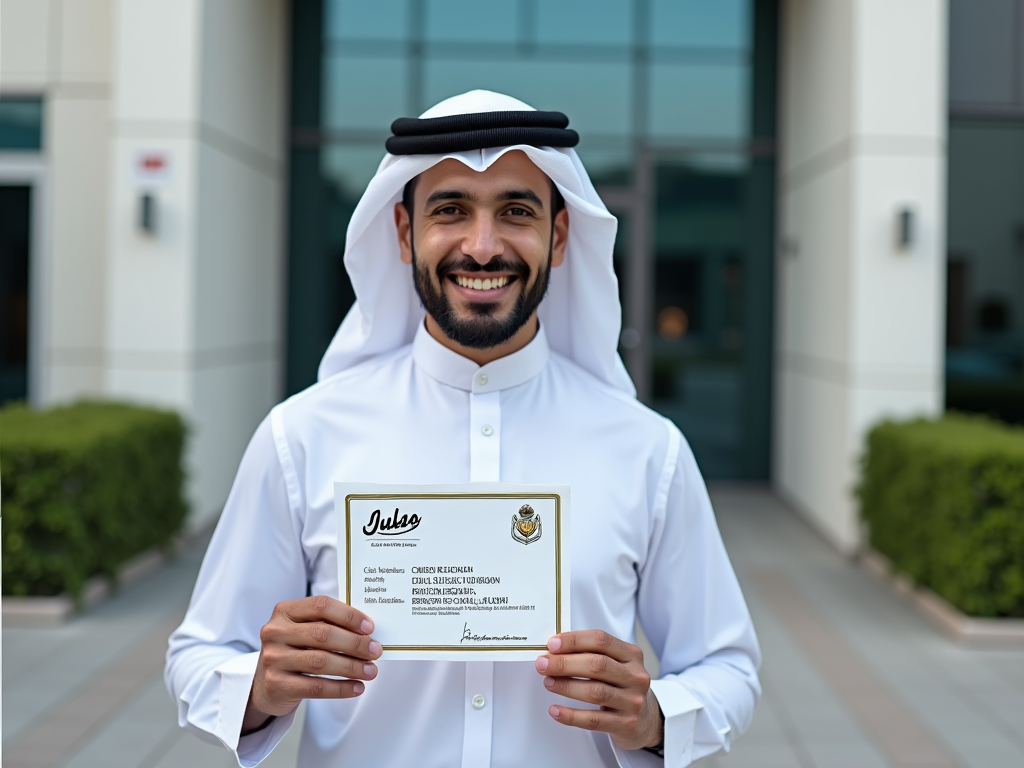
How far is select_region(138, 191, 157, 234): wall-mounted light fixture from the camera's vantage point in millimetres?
7480

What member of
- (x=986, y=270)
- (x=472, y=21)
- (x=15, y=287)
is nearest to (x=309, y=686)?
(x=15, y=287)

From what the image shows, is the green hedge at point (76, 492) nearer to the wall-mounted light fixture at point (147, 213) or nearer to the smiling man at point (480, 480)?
the wall-mounted light fixture at point (147, 213)

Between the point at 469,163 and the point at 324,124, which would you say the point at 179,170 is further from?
the point at 469,163

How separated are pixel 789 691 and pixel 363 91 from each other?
23.4 feet

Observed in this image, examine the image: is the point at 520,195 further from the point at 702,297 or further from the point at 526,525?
the point at 702,297

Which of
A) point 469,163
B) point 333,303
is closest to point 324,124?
point 333,303

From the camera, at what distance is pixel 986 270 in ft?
29.3

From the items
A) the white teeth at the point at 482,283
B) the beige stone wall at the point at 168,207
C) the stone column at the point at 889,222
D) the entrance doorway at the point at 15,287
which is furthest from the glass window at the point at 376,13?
the white teeth at the point at 482,283

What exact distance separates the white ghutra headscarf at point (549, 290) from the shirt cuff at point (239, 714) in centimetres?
57

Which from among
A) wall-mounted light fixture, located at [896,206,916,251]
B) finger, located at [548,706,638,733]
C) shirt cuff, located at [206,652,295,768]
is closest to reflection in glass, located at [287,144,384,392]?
wall-mounted light fixture, located at [896,206,916,251]

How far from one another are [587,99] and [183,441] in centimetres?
503

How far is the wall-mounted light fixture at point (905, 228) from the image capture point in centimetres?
735

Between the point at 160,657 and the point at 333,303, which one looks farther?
the point at 333,303

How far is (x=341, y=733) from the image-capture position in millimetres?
1857
